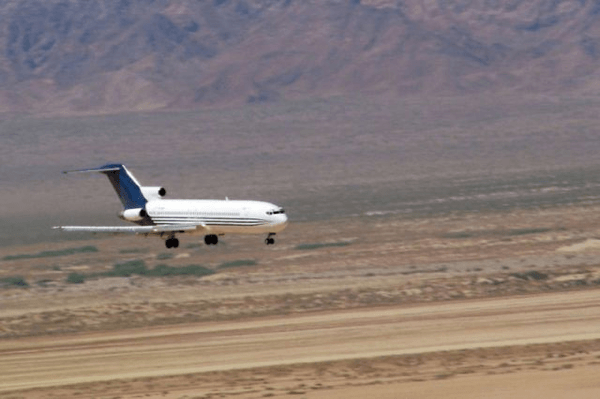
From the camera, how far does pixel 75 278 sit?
11981 centimetres

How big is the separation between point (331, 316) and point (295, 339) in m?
10.6

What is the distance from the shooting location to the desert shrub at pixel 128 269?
121375 millimetres

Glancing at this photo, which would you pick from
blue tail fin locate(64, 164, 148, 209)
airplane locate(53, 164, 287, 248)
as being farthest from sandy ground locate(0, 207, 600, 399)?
blue tail fin locate(64, 164, 148, 209)

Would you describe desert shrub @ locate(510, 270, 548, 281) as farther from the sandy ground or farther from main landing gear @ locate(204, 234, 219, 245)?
main landing gear @ locate(204, 234, 219, 245)

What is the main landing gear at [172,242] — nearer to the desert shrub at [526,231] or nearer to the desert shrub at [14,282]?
the desert shrub at [14,282]

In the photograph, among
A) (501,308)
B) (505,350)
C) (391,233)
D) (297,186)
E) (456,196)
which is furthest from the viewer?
(297,186)

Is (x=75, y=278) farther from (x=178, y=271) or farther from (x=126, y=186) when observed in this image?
(x=126, y=186)

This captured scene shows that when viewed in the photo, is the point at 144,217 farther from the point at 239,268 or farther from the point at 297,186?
the point at 297,186

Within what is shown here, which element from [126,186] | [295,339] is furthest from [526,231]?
[295,339]

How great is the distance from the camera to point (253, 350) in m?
87.4

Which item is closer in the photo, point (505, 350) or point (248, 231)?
point (505, 350)

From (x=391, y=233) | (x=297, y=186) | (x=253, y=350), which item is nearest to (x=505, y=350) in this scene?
(x=253, y=350)

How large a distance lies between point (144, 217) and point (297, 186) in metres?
105

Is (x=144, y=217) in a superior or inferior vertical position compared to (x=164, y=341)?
superior
